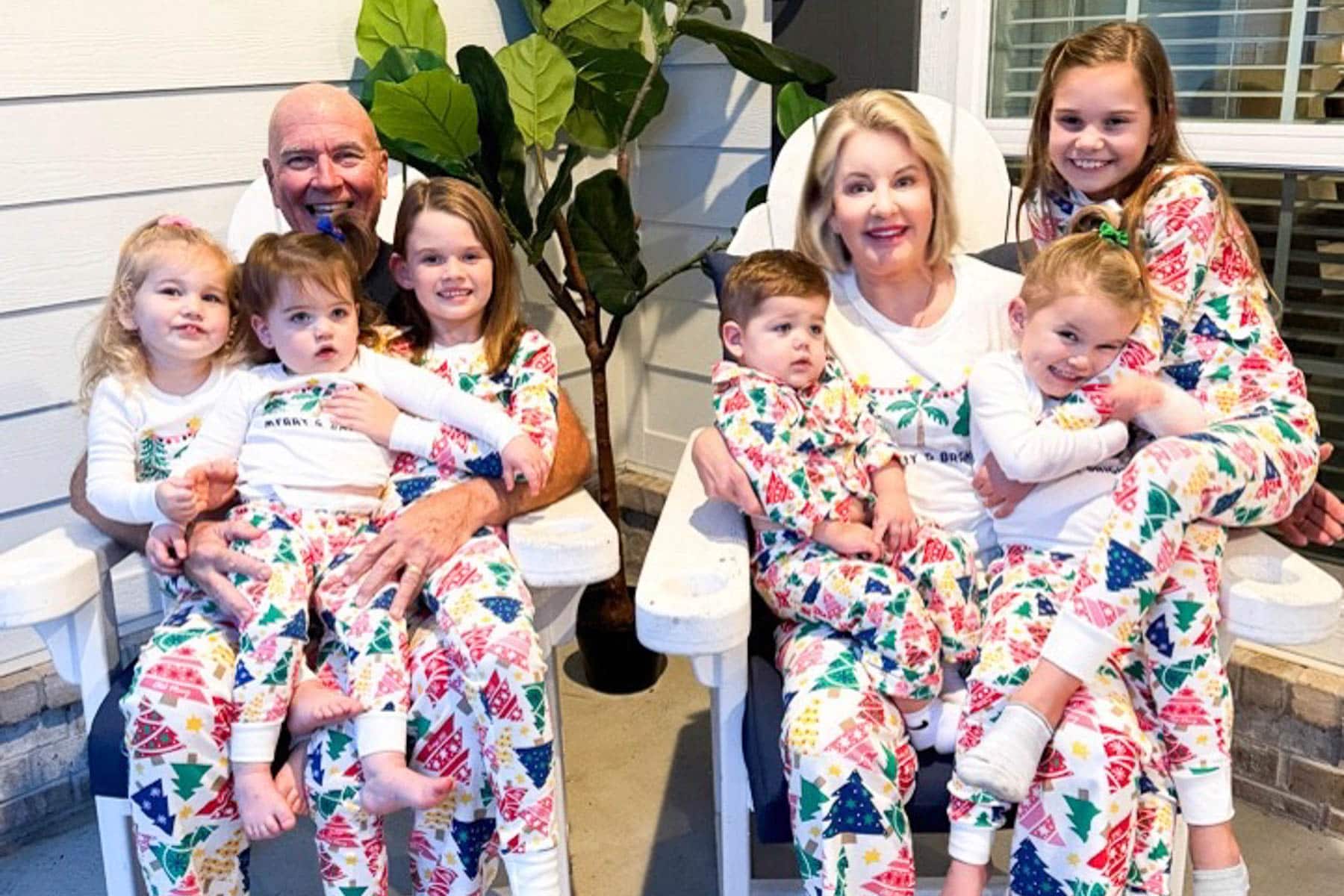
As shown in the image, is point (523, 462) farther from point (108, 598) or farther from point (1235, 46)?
point (1235, 46)

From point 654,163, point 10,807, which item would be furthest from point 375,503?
point 654,163

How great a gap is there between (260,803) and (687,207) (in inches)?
75.6

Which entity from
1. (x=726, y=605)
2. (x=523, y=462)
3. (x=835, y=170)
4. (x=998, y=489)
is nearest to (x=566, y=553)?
(x=523, y=462)

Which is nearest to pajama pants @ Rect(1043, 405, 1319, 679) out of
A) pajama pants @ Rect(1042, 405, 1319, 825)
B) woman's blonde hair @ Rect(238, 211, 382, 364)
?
pajama pants @ Rect(1042, 405, 1319, 825)

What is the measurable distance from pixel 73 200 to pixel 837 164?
1.42 metres

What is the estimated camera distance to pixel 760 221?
2152 mm

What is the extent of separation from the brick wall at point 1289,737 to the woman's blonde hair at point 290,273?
1667 millimetres

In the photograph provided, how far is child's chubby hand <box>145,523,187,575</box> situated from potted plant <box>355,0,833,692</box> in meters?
0.92

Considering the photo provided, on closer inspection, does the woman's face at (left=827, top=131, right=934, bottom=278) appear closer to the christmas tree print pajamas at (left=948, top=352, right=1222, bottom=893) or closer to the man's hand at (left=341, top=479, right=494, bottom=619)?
the christmas tree print pajamas at (left=948, top=352, right=1222, bottom=893)

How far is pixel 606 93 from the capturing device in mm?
2686

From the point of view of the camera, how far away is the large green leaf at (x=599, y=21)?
2.59m

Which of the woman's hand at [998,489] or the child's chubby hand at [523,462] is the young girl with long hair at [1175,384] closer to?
the woman's hand at [998,489]

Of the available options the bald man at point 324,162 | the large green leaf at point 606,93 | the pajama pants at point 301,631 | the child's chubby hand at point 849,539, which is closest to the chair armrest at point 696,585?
the child's chubby hand at point 849,539

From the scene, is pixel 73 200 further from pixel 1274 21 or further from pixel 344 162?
pixel 1274 21
